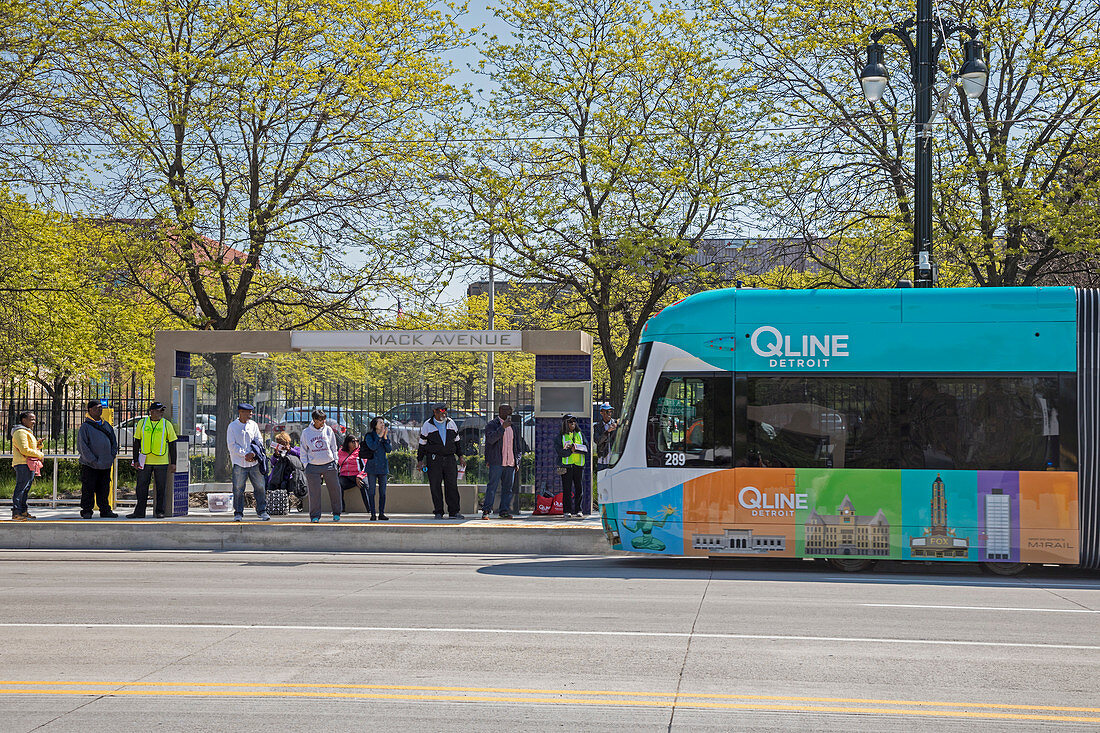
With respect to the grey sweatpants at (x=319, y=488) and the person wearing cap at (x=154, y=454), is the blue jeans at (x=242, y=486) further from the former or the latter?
the person wearing cap at (x=154, y=454)

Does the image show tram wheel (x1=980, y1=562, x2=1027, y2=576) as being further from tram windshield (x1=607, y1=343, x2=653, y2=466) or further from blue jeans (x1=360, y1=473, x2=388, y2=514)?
blue jeans (x1=360, y1=473, x2=388, y2=514)

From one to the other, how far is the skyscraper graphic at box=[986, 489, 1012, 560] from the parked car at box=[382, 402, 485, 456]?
8565 mm

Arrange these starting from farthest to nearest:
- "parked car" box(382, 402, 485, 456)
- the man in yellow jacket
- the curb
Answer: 1. "parked car" box(382, 402, 485, 456)
2. the man in yellow jacket
3. the curb

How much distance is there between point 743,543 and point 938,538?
2.12 m

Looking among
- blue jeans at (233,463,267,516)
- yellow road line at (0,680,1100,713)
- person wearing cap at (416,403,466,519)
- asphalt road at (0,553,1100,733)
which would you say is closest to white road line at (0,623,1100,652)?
asphalt road at (0,553,1100,733)

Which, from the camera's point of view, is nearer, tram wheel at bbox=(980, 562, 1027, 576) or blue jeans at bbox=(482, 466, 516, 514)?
tram wheel at bbox=(980, 562, 1027, 576)

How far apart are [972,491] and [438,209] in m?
14.5

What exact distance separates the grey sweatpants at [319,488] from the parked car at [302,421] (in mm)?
1848

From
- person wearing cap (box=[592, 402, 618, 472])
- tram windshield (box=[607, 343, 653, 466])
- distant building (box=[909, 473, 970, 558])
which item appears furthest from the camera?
person wearing cap (box=[592, 402, 618, 472])

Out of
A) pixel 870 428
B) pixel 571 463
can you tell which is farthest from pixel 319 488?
pixel 870 428

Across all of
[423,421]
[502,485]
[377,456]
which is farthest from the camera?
[423,421]

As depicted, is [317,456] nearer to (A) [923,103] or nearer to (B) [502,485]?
(B) [502,485]

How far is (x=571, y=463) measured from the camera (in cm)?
1711

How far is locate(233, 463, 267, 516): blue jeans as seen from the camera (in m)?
16.2
